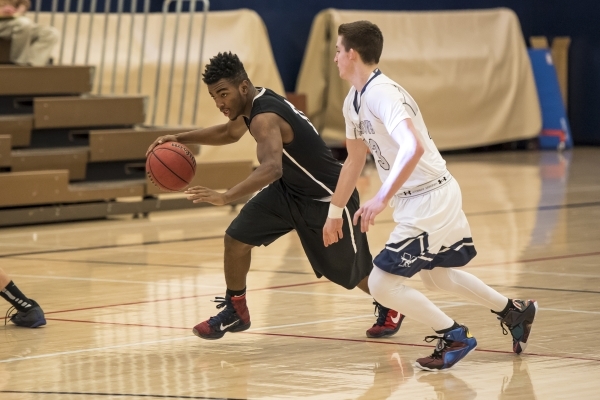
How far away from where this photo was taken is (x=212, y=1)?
15.2m

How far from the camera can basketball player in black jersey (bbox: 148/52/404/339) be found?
4.98 m

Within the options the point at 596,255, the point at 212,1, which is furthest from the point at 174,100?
the point at 596,255

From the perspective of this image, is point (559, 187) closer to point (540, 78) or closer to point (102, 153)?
point (102, 153)

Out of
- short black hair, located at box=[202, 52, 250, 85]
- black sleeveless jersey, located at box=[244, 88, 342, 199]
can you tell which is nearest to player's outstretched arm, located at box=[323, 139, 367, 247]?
black sleeveless jersey, located at box=[244, 88, 342, 199]

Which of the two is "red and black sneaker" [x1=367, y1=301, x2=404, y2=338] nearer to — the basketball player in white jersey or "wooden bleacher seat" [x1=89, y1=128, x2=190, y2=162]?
the basketball player in white jersey

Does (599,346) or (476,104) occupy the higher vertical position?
(599,346)

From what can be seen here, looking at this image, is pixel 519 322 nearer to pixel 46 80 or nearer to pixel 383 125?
pixel 383 125


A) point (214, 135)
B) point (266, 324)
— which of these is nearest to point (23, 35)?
point (214, 135)

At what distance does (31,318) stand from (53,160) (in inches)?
195

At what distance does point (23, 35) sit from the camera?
10.5m

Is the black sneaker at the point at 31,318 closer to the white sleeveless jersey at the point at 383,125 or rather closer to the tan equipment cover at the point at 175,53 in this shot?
the white sleeveless jersey at the point at 383,125

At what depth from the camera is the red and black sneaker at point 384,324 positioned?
16.9 feet

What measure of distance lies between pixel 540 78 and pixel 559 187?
6171 mm

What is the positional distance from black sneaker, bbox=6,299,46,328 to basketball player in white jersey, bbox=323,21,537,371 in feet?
5.52
